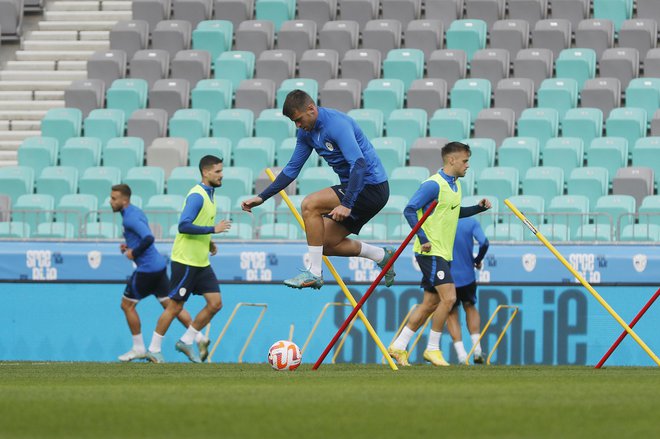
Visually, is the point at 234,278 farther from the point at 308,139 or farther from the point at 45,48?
the point at 45,48

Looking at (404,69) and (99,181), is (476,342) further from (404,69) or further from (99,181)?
(404,69)

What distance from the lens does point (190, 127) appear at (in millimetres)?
20312

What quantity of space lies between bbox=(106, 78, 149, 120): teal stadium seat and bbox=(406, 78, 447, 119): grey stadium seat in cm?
443

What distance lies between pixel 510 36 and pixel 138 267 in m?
9.11

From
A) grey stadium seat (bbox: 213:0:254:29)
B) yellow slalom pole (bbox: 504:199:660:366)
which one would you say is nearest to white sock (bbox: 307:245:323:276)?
yellow slalom pole (bbox: 504:199:660:366)

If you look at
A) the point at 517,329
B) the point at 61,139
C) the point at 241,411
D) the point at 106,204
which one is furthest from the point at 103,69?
the point at 241,411

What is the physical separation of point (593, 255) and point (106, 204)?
7057 mm

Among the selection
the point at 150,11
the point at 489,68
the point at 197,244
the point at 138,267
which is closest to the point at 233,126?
the point at 489,68

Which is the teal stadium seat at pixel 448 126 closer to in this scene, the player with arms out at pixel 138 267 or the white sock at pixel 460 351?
the white sock at pixel 460 351

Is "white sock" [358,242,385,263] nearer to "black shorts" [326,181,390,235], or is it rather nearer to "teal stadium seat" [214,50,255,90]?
"black shorts" [326,181,390,235]

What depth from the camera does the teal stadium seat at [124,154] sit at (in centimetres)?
1970

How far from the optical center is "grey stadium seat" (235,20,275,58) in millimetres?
22578

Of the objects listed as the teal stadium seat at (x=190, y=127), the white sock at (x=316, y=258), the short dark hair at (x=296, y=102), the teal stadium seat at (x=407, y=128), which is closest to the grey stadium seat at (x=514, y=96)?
the teal stadium seat at (x=407, y=128)

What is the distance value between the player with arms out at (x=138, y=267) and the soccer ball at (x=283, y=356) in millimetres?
3842
